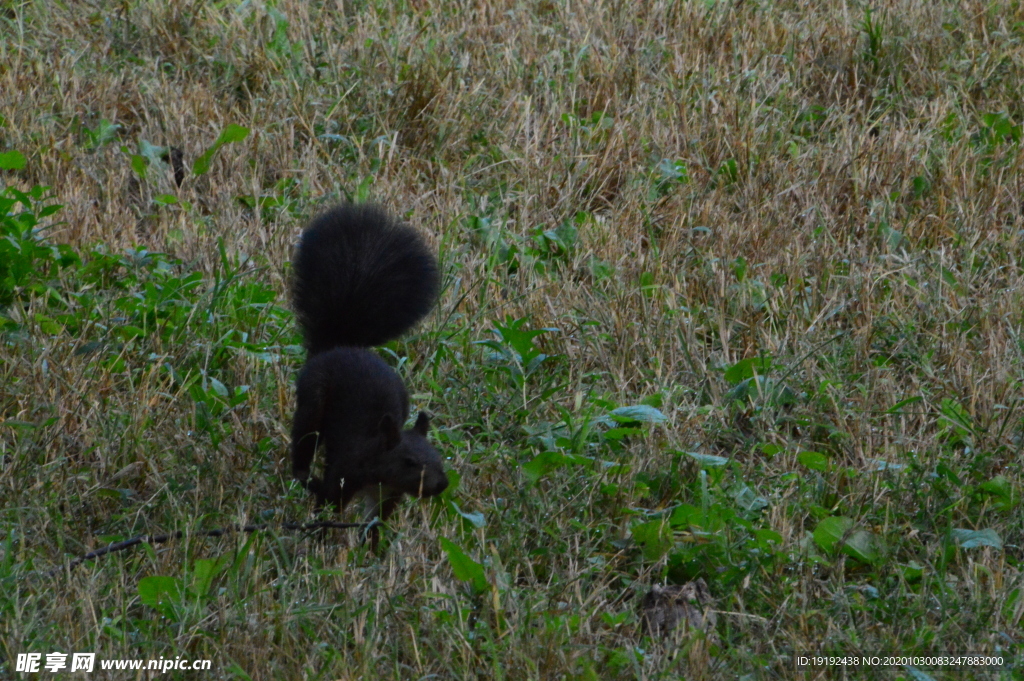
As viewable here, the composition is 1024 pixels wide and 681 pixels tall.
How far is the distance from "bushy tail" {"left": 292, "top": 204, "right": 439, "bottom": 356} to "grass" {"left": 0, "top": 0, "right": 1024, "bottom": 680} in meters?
0.40

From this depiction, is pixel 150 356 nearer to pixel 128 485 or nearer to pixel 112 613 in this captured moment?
pixel 128 485

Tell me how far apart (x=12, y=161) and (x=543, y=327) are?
2.59 m

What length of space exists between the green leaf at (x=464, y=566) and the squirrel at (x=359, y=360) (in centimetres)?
34

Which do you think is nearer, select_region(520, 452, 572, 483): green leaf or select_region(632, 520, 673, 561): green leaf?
select_region(632, 520, 673, 561): green leaf

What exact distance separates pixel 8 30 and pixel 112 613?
5022mm

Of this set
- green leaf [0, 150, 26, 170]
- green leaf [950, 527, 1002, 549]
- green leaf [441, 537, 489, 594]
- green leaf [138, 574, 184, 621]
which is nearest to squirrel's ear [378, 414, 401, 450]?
green leaf [441, 537, 489, 594]

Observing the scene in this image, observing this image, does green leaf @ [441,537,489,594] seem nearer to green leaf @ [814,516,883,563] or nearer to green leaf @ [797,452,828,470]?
green leaf @ [814,516,883,563]

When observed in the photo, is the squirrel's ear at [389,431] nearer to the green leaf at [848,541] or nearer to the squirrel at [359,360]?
the squirrel at [359,360]

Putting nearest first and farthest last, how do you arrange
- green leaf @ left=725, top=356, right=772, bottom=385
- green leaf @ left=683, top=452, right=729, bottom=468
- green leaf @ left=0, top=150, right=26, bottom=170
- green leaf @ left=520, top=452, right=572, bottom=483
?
green leaf @ left=520, top=452, right=572, bottom=483 < green leaf @ left=683, top=452, right=729, bottom=468 < green leaf @ left=725, top=356, right=772, bottom=385 < green leaf @ left=0, top=150, right=26, bottom=170

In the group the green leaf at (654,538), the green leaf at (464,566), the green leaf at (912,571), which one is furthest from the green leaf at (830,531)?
the green leaf at (464,566)

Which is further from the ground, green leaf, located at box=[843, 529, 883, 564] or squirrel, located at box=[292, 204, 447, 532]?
green leaf, located at box=[843, 529, 883, 564]

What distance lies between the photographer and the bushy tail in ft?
12.7

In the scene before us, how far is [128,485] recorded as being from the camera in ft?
12.1

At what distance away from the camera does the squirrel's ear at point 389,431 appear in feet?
11.4
